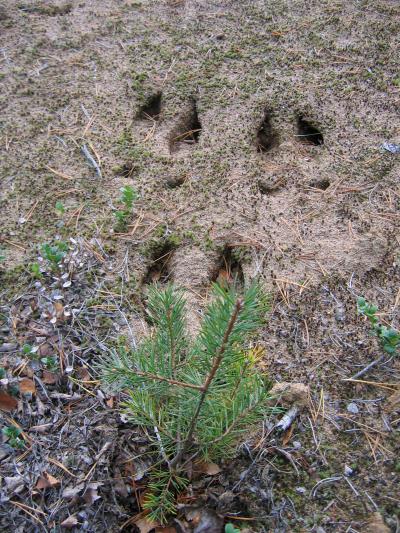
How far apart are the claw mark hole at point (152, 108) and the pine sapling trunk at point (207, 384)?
1.97 m

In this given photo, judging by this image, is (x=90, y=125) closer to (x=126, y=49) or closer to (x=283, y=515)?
(x=126, y=49)

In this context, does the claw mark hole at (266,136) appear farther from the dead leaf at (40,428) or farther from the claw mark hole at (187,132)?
the dead leaf at (40,428)

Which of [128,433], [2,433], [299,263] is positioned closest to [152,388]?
[128,433]

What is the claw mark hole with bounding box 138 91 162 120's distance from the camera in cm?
310

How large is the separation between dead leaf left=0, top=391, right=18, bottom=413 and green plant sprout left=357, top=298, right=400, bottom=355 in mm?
1457

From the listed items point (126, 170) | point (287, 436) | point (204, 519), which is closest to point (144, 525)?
point (204, 519)

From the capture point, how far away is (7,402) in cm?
206

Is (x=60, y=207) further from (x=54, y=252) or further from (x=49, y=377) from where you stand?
(x=49, y=377)

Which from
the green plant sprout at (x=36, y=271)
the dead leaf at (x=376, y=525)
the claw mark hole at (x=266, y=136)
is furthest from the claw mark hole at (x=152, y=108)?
the dead leaf at (x=376, y=525)

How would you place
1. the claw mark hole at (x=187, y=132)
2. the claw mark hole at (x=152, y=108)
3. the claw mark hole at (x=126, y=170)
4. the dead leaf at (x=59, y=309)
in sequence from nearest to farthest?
the dead leaf at (x=59, y=309)
the claw mark hole at (x=126, y=170)
the claw mark hole at (x=187, y=132)
the claw mark hole at (x=152, y=108)

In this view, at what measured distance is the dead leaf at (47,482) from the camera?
188 centimetres

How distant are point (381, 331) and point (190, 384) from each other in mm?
1005

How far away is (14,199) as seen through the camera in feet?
8.91

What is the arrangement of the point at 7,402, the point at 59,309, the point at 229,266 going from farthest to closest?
the point at 229,266
the point at 59,309
the point at 7,402
